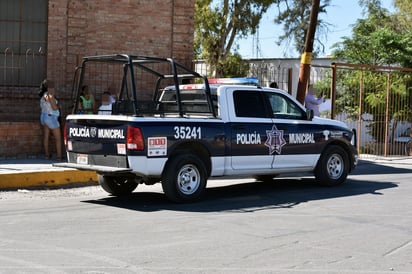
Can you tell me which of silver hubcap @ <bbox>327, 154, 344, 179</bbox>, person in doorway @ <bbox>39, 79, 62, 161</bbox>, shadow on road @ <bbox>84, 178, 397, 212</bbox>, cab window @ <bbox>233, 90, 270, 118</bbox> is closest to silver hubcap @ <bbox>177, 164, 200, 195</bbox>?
shadow on road @ <bbox>84, 178, 397, 212</bbox>

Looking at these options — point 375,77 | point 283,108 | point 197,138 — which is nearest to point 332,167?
point 283,108

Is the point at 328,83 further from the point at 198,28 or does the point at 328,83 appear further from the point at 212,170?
the point at 212,170

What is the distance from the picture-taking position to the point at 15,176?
1139 cm

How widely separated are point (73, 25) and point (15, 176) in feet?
18.6

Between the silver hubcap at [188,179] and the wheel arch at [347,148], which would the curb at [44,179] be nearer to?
the silver hubcap at [188,179]

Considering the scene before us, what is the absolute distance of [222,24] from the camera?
2998cm

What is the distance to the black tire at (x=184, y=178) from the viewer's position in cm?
972

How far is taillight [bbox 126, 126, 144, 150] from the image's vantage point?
934 centimetres

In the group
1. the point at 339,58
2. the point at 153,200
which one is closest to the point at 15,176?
the point at 153,200

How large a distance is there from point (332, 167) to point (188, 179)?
329cm

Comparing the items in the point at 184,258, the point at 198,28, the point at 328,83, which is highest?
the point at 198,28

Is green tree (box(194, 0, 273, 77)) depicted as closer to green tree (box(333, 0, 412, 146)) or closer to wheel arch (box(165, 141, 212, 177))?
green tree (box(333, 0, 412, 146))

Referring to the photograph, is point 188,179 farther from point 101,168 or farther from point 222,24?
point 222,24

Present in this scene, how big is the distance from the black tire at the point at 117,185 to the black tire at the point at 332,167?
3.31 meters
